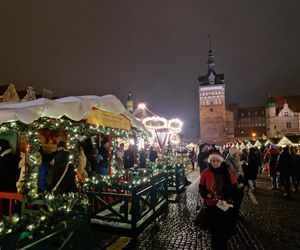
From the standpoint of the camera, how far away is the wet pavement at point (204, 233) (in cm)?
A: 516

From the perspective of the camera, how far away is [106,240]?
5.41 m

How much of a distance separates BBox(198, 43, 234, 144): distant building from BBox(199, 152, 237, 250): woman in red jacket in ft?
254

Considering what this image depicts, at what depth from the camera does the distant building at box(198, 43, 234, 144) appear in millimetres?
80312

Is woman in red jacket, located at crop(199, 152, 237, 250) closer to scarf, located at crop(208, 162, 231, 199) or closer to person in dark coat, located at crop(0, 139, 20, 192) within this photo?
scarf, located at crop(208, 162, 231, 199)

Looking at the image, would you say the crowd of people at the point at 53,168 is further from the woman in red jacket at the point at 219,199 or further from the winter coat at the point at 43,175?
the woman in red jacket at the point at 219,199

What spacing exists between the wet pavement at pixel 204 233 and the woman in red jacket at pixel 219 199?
1291 mm

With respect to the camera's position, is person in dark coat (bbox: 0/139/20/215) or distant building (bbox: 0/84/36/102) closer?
person in dark coat (bbox: 0/139/20/215)

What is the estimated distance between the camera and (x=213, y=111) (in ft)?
269

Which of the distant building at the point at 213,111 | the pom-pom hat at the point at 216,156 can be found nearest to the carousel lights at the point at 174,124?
the pom-pom hat at the point at 216,156

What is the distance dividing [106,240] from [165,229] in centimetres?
150

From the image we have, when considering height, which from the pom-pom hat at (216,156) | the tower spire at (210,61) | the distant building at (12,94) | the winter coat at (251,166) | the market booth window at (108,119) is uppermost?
the tower spire at (210,61)

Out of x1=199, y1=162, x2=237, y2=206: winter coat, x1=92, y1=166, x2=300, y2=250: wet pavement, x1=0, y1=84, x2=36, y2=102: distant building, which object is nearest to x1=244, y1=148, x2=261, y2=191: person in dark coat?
x1=92, y1=166, x2=300, y2=250: wet pavement

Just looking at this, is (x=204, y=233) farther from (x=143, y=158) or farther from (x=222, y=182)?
(x=143, y=158)

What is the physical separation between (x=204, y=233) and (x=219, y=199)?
2.29 meters
